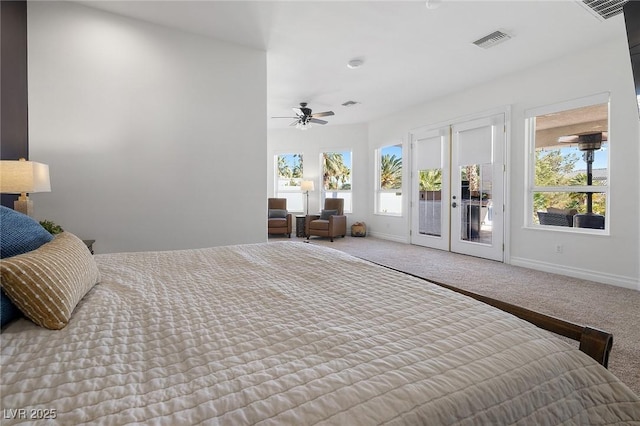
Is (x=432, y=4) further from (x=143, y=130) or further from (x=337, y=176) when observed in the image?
(x=337, y=176)

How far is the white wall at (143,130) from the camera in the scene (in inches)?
119

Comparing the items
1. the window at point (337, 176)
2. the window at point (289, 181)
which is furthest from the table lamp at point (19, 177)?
the window at point (337, 176)

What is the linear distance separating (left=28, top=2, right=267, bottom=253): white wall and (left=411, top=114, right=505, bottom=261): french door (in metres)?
3.49

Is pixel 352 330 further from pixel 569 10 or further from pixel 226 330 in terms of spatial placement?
pixel 569 10

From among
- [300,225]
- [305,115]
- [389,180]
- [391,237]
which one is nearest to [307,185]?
[300,225]

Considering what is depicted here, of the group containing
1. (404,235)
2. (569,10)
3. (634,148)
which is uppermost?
(569,10)

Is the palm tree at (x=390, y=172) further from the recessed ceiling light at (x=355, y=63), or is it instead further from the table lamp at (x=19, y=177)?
the table lamp at (x=19, y=177)

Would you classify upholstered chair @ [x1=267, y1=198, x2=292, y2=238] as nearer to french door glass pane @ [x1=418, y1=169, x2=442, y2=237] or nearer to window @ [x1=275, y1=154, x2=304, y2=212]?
window @ [x1=275, y1=154, x2=304, y2=212]

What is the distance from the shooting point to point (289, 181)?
8469 mm

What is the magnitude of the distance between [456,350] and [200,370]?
0.61 metres

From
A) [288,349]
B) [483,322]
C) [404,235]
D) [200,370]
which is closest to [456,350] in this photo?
[483,322]

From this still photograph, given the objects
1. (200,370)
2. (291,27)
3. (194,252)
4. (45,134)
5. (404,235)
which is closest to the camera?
(200,370)

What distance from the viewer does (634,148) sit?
136 inches

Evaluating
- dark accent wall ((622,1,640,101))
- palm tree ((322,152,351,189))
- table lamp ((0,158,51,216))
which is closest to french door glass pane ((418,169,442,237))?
palm tree ((322,152,351,189))
